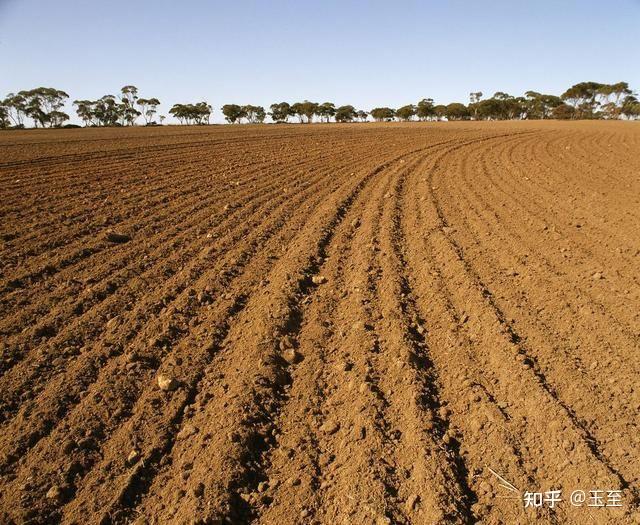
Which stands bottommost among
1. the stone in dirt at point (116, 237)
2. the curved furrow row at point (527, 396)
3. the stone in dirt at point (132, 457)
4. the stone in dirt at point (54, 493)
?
the stone in dirt at point (54, 493)

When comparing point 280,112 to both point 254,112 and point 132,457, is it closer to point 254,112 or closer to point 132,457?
point 254,112

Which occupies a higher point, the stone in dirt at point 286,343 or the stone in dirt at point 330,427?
the stone in dirt at point 286,343

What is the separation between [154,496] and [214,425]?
23.6 inches

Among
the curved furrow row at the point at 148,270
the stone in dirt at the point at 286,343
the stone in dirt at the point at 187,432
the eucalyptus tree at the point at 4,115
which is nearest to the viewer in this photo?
the stone in dirt at the point at 187,432

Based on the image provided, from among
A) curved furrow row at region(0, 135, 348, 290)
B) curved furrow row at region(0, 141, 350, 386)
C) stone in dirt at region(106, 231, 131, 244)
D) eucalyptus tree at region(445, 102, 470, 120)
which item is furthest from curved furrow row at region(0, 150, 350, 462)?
eucalyptus tree at region(445, 102, 470, 120)

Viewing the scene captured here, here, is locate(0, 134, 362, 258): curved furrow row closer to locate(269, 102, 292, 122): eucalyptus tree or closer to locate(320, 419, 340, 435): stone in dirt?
Answer: locate(320, 419, 340, 435): stone in dirt

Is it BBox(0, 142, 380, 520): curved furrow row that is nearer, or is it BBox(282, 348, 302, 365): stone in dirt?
BBox(0, 142, 380, 520): curved furrow row

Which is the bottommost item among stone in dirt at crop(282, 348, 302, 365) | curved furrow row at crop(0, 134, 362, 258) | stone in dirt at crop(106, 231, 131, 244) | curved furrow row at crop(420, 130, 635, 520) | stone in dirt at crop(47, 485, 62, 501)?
stone in dirt at crop(47, 485, 62, 501)

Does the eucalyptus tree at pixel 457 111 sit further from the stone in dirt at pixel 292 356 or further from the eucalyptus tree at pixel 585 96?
the stone in dirt at pixel 292 356

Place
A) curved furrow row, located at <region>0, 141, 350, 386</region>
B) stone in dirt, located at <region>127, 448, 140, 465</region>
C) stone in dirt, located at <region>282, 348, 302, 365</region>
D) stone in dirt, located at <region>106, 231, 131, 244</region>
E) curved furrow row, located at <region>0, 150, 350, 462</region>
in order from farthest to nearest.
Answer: stone in dirt, located at <region>106, 231, 131, 244</region>
curved furrow row, located at <region>0, 141, 350, 386</region>
stone in dirt, located at <region>282, 348, 302, 365</region>
curved furrow row, located at <region>0, 150, 350, 462</region>
stone in dirt, located at <region>127, 448, 140, 465</region>

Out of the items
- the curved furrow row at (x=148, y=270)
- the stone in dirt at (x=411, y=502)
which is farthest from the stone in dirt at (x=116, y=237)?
the stone in dirt at (x=411, y=502)

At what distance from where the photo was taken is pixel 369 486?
2.57 metres

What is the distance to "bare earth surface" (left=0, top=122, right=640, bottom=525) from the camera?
8.47 feet

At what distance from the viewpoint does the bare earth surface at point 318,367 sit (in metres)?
2.58
